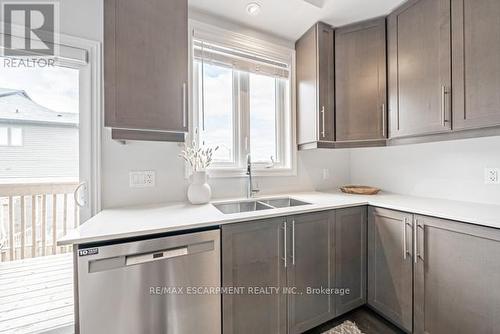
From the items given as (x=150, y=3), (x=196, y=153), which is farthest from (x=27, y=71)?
(x=196, y=153)

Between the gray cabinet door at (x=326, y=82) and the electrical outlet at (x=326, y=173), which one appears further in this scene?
the electrical outlet at (x=326, y=173)

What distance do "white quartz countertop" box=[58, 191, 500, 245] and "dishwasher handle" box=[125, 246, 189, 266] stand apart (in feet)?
0.34

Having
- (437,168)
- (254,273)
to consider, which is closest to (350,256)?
(254,273)

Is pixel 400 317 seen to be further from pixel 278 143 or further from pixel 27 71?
pixel 27 71

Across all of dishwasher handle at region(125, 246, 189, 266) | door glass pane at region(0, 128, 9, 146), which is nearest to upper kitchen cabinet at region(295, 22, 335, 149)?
dishwasher handle at region(125, 246, 189, 266)

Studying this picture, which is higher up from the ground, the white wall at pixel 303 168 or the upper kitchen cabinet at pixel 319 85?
the upper kitchen cabinet at pixel 319 85

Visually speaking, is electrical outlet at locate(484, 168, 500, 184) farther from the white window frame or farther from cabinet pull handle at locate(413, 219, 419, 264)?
the white window frame

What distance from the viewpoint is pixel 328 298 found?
5.08ft

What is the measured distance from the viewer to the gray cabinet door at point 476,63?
120 cm

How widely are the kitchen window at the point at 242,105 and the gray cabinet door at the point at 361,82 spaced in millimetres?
479

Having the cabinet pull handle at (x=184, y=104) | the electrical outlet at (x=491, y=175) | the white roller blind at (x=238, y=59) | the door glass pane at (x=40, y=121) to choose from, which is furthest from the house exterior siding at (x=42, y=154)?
the electrical outlet at (x=491, y=175)

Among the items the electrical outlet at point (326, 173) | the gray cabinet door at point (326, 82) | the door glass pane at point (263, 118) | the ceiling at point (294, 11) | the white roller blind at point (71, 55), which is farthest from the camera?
the electrical outlet at point (326, 173)

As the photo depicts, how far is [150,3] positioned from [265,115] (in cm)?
125

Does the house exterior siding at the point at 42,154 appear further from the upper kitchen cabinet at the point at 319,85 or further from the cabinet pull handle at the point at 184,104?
Result: the upper kitchen cabinet at the point at 319,85
